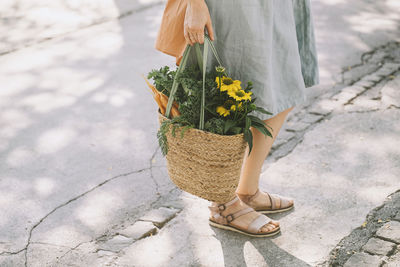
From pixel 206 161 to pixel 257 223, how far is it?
1.92ft

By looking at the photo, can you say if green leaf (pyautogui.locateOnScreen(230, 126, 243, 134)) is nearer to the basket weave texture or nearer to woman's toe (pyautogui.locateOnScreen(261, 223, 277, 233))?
the basket weave texture

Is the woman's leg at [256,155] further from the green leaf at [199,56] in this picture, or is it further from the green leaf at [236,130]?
the green leaf at [199,56]

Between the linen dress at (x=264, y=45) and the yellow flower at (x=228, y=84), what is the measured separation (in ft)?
0.45

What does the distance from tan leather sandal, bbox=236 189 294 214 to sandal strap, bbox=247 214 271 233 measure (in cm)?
13

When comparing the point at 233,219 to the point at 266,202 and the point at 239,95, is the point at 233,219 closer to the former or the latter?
the point at 266,202

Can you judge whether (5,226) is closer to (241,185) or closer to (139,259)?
(139,259)

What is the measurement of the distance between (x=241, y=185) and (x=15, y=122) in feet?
6.48

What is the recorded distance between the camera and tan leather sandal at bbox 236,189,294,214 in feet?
8.75

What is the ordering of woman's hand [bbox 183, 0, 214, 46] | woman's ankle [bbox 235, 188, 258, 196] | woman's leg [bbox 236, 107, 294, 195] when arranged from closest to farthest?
1. woman's hand [bbox 183, 0, 214, 46]
2. woman's leg [bbox 236, 107, 294, 195]
3. woman's ankle [bbox 235, 188, 258, 196]

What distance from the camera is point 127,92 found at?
4.22m

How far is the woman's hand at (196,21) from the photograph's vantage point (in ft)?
6.61

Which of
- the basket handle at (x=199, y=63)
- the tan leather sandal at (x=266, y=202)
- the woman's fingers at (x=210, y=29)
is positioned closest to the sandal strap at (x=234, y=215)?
the tan leather sandal at (x=266, y=202)

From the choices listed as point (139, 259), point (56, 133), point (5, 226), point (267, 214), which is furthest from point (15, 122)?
point (267, 214)

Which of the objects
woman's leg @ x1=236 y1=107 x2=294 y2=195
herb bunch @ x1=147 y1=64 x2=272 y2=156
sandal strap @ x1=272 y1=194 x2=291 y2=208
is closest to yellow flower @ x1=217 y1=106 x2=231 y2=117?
herb bunch @ x1=147 y1=64 x2=272 y2=156
